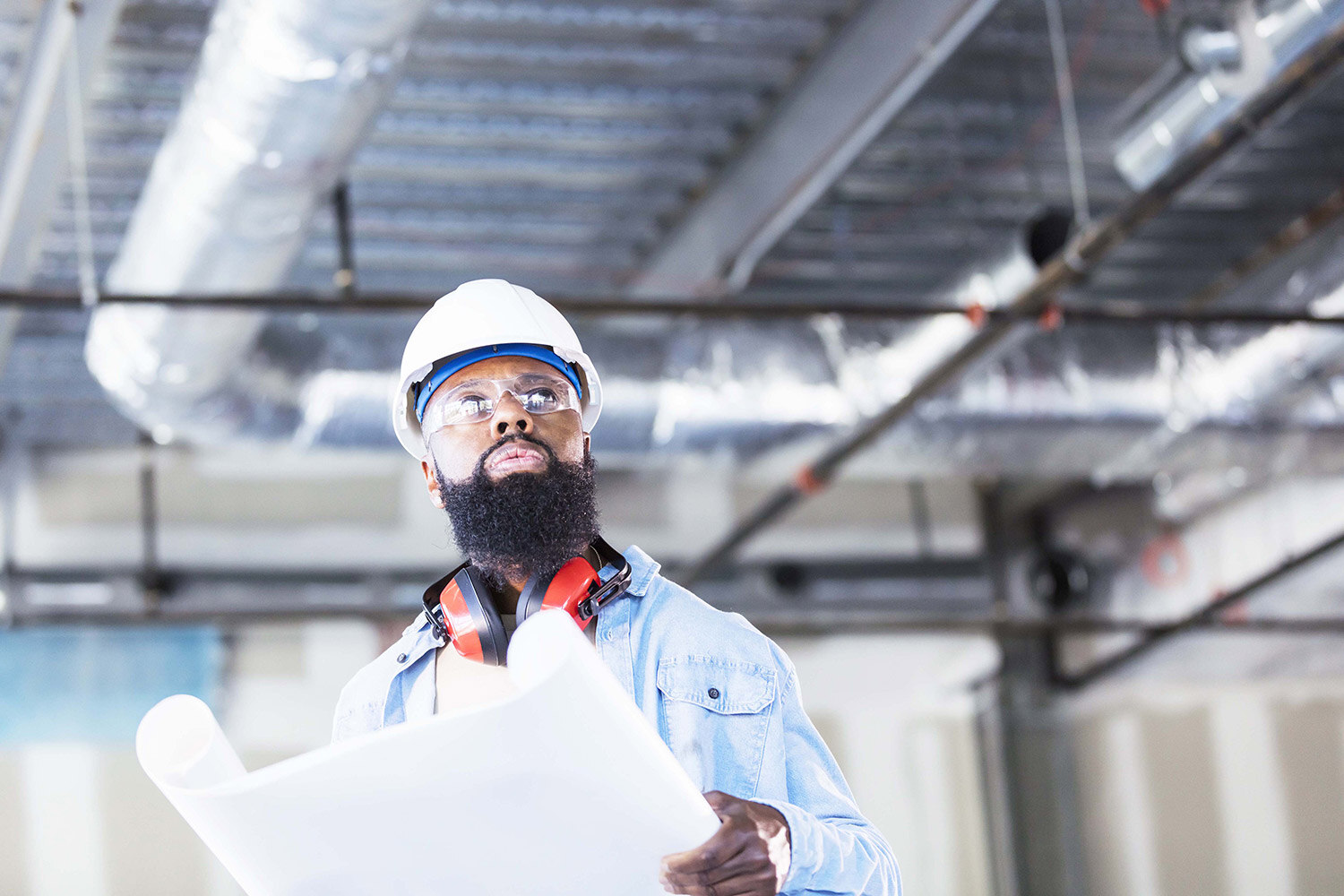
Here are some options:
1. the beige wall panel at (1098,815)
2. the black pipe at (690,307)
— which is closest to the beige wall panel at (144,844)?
the black pipe at (690,307)

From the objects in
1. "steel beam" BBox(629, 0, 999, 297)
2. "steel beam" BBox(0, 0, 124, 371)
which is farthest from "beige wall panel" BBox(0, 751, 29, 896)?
"steel beam" BBox(629, 0, 999, 297)

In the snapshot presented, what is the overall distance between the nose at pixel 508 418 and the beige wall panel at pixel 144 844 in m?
4.59

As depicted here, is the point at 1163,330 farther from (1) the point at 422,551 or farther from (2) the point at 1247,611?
(1) the point at 422,551

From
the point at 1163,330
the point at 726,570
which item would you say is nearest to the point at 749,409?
the point at 1163,330

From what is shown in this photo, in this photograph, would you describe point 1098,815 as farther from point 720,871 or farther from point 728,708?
point 720,871

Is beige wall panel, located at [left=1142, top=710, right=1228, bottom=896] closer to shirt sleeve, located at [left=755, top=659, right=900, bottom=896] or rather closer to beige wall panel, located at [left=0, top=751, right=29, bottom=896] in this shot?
beige wall panel, located at [left=0, top=751, right=29, bottom=896]

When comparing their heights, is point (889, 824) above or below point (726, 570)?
below

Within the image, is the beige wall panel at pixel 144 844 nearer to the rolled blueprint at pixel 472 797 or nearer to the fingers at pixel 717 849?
the rolled blueprint at pixel 472 797

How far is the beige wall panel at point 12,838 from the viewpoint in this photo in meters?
5.76

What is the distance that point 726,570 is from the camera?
6.88 meters

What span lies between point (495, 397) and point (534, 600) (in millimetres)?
224

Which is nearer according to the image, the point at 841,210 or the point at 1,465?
the point at 841,210

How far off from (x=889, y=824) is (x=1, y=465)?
Result: 12.8ft

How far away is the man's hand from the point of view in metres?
1.32
